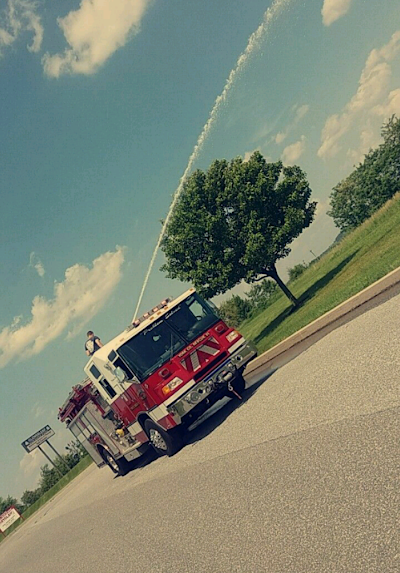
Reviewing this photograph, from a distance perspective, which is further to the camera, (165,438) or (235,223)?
(235,223)

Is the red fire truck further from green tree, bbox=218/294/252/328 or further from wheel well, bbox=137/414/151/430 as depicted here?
green tree, bbox=218/294/252/328

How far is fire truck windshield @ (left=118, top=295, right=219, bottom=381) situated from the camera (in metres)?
10.5

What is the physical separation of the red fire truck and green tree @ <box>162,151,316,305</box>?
13.4m

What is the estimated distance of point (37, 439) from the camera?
4275 cm

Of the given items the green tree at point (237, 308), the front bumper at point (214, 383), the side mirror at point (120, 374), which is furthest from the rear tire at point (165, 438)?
the green tree at point (237, 308)

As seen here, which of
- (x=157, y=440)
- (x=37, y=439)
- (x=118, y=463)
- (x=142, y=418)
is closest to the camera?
(x=157, y=440)

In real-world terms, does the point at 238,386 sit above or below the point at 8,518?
below

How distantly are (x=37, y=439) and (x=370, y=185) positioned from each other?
73513 mm

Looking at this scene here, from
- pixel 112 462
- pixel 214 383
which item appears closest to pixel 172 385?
pixel 214 383

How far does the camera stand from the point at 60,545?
11477mm

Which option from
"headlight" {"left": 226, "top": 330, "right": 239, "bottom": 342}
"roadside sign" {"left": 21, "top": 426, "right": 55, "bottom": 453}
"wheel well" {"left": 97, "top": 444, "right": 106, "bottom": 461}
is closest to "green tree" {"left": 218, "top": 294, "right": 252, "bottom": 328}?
"roadside sign" {"left": 21, "top": 426, "right": 55, "bottom": 453}

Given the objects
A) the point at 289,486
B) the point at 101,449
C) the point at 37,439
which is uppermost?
the point at 37,439

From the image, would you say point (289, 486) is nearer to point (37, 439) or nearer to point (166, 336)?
point (166, 336)

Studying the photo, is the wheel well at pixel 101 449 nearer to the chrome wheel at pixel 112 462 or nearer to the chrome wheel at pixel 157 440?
the chrome wheel at pixel 112 462
